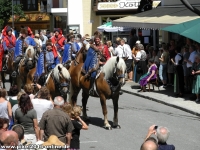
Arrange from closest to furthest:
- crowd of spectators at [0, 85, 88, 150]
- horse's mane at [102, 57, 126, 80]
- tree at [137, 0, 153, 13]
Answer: crowd of spectators at [0, 85, 88, 150] < horse's mane at [102, 57, 126, 80] < tree at [137, 0, 153, 13]

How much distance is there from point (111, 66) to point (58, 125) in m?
5.33

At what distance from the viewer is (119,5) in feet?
130

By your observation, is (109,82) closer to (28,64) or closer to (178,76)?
(28,64)

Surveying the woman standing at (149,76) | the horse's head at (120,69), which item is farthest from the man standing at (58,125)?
the woman standing at (149,76)

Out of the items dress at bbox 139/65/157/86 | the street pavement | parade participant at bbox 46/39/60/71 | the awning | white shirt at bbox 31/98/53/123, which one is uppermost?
the awning

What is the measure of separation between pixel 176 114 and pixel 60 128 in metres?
8.80

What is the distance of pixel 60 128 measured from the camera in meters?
10.6

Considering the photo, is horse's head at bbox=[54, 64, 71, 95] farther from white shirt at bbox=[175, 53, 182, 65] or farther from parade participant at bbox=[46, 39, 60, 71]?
→ white shirt at bbox=[175, 53, 182, 65]

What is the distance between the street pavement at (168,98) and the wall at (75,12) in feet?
54.8

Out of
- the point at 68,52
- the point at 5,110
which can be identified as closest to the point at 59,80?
the point at 5,110

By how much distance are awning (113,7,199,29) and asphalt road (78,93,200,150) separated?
3.77 meters

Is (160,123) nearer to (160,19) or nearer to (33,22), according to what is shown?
(160,19)

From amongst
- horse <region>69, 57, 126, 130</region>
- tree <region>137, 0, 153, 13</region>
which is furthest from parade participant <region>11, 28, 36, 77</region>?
tree <region>137, 0, 153, 13</region>

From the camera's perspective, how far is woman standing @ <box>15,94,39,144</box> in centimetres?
1127
